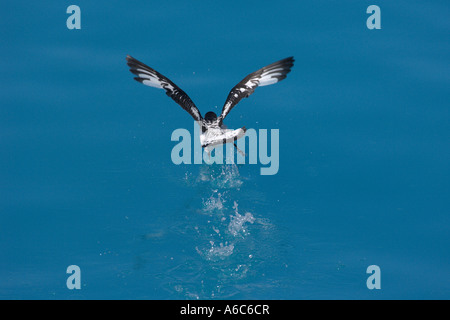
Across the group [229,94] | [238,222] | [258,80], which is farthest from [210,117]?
[238,222]

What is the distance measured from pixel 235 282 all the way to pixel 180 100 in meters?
3.85

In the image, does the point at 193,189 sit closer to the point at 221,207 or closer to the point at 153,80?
the point at 221,207

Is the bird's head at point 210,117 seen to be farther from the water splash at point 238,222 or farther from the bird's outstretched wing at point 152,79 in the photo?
the water splash at point 238,222

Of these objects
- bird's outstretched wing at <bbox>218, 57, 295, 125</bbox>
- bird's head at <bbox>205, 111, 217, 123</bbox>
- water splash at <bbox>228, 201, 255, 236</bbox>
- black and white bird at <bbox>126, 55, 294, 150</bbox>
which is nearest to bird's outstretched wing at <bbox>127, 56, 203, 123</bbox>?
black and white bird at <bbox>126, 55, 294, 150</bbox>

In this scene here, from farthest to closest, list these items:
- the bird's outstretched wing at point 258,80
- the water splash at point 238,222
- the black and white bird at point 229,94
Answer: the bird's outstretched wing at point 258,80
the black and white bird at point 229,94
the water splash at point 238,222

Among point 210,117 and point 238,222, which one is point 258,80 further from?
point 238,222

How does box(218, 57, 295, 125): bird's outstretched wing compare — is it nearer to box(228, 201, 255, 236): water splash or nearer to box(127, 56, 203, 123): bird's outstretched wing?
box(127, 56, 203, 123): bird's outstretched wing

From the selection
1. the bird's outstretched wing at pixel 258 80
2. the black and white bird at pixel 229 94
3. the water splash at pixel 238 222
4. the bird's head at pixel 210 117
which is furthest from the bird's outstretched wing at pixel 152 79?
the water splash at pixel 238 222

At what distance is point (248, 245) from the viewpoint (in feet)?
29.4

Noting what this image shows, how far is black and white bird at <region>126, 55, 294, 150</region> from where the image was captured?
420 inches

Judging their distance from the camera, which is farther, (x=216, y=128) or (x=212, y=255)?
(x=216, y=128)

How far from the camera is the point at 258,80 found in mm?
11164

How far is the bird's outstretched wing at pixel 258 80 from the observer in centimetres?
Result: 1087

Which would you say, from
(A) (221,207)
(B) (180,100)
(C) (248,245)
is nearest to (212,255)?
(C) (248,245)
